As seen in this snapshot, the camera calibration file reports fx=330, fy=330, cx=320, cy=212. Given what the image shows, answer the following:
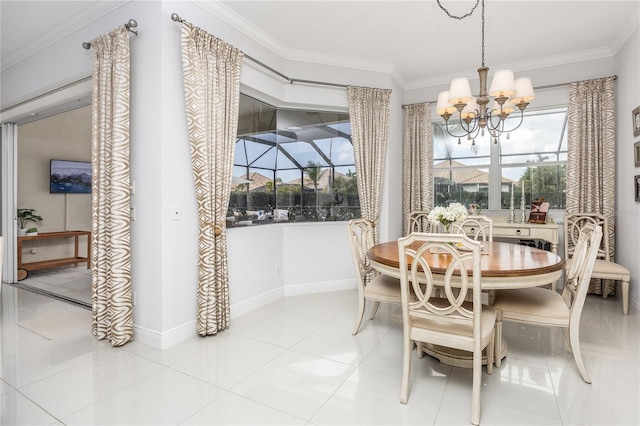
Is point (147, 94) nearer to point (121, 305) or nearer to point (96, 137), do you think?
point (96, 137)

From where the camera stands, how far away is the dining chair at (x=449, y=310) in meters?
1.74

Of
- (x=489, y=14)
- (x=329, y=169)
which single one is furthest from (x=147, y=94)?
(x=489, y=14)

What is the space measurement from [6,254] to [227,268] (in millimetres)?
3799

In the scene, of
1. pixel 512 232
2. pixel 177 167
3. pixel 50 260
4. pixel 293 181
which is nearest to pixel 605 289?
pixel 512 232

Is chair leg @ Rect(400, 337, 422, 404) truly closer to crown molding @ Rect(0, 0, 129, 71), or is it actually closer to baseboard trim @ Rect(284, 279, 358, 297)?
baseboard trim @ Rect(284, 279, 358, 297)

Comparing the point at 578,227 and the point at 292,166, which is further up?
the point at 292,166

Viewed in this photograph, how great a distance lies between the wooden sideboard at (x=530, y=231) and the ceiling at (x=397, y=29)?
6.63 ft

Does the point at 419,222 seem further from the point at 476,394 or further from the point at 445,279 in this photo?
the point at 476,394

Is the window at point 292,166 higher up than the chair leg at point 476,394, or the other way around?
the window at point 292,166

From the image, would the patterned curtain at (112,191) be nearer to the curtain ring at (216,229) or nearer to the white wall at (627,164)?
the curtain ring at (216,229)

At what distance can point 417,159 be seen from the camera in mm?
4715

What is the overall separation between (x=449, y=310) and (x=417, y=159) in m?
3.22

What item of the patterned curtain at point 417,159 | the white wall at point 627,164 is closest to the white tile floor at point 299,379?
the white wall at point 627,164

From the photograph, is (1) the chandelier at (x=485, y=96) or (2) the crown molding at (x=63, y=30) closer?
(1) the chandelier at (x=485, y=96)
